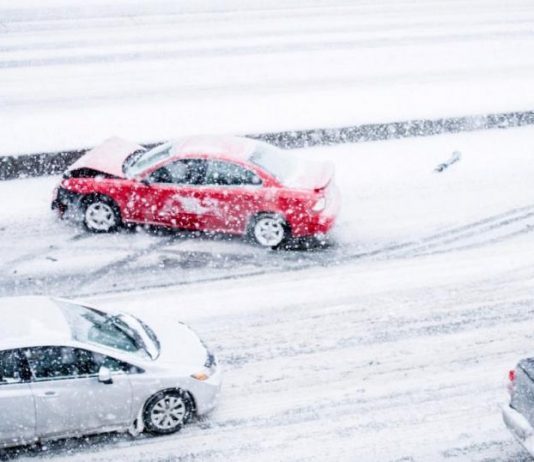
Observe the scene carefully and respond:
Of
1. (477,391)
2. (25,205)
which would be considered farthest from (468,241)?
(25,205)

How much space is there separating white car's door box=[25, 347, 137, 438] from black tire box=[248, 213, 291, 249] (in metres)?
4.75

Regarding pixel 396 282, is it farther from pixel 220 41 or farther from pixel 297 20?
pixel 297 20

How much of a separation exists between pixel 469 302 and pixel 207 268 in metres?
3.73

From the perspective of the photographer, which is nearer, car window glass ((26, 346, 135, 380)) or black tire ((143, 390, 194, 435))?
car window glass ((26, 346, 135, 380))

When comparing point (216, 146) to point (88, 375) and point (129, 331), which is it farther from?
point (88, 375)

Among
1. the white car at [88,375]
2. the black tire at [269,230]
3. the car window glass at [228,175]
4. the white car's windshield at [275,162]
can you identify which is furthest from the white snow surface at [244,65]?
the white car at [88,375]

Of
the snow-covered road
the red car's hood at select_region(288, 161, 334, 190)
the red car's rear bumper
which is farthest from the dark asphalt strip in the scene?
the snow-covered road

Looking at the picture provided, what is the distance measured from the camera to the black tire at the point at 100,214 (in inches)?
500

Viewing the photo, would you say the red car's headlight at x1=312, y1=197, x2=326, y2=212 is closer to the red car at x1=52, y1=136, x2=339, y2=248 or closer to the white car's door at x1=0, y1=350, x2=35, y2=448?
the red car at x1=52, y1=136, x2=339, y2=248

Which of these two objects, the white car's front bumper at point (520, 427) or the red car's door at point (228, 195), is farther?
the red car's door at point (228, 195)

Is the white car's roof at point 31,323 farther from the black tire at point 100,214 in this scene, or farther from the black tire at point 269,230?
the black tire at point 269,230

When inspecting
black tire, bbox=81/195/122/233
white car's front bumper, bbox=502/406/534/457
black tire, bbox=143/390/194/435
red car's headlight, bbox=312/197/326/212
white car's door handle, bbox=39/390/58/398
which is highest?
black tire, bbox=81/195/122/233

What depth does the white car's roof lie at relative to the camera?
7.84 meters

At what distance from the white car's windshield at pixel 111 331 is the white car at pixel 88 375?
0.5 inches
